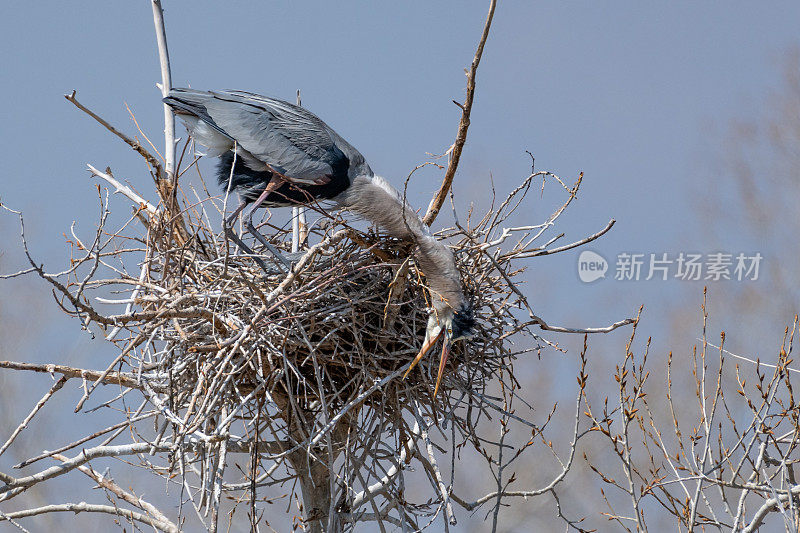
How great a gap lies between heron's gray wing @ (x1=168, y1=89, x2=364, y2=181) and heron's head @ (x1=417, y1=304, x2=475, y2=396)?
1.14 metres

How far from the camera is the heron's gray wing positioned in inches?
181

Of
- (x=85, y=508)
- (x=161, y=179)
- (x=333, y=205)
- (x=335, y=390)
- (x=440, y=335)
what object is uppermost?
(x=333, y=205)

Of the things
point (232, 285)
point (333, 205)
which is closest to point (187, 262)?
point (232, 285)

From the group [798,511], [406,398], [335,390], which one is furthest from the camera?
[406,398]

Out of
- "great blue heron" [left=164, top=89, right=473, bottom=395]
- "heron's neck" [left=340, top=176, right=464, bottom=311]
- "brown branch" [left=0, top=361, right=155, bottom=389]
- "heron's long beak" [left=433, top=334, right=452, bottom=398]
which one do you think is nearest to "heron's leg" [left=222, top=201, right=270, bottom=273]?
"great blue heron" [left=164, top=89, right=473, bottom=395]

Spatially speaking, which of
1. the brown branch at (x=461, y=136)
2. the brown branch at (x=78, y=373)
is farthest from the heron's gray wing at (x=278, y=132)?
the brown branch at (x=78, y=373)

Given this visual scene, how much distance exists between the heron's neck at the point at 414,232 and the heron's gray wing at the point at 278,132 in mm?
252

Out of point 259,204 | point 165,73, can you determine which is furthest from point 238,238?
point 165,73

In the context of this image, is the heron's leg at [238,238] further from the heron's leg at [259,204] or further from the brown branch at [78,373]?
the brown branch at [78,373]

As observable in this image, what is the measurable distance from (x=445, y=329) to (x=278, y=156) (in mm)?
1408

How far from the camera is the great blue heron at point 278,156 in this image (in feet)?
14.7

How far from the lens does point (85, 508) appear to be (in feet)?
14.5

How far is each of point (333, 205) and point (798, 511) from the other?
2.71 metres

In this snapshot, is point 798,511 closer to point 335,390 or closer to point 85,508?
point 335,390
